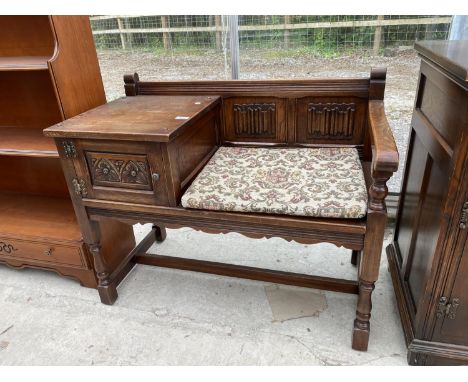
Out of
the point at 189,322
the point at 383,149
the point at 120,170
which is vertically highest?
the point at 383,149

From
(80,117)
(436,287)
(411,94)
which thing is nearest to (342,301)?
(436,287)

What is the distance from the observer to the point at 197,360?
4.97 ft

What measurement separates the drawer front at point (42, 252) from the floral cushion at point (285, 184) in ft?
2.57

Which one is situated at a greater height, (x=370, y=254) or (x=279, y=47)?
(x=279, y=47)

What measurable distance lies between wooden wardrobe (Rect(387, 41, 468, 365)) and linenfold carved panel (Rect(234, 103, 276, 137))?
2.04 feet

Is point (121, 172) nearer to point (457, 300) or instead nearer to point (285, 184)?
point (285, 184)

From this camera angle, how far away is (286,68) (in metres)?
2.09

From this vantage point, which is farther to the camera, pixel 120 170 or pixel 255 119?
pixel 255 119

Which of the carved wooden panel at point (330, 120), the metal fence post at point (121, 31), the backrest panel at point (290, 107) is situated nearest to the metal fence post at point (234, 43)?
the backrest panel at point (290, 107)

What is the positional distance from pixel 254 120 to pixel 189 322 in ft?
3.26

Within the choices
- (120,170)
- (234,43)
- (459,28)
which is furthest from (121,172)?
(459,28)

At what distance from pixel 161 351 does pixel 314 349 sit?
0.63 meters

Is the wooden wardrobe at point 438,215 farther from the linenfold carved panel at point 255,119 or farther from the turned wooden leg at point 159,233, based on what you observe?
the turned wooden leg at point 159,233

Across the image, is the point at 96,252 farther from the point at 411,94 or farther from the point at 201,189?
the point at 411,94
